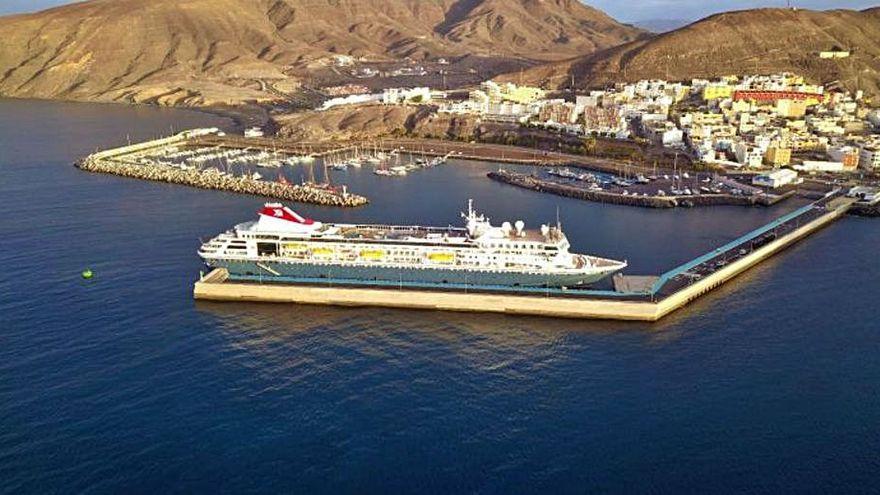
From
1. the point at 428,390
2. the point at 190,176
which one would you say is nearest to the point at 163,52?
the point at 190,176

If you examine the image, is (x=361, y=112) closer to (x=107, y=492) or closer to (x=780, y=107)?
(x=780, y=107)

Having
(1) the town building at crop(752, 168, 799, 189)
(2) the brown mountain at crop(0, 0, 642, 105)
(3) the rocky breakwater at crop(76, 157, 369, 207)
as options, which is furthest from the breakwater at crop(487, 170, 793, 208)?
(2) the brown mountain at crop(0, 0, 642, 105)

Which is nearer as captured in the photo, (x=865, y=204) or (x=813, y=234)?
(x=813, y=234)

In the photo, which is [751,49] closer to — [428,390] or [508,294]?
[508,294]

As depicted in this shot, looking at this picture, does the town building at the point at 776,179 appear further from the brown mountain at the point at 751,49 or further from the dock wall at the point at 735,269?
the brown mountain at the point at 751,49

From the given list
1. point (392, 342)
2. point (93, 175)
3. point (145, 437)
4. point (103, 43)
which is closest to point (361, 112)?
point (93, 175)

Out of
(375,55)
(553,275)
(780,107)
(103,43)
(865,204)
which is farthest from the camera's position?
(375,55)
